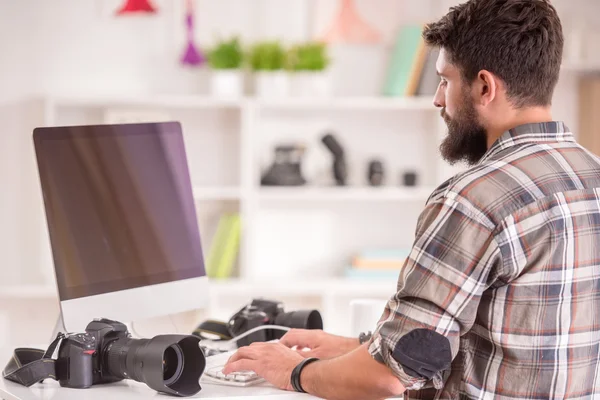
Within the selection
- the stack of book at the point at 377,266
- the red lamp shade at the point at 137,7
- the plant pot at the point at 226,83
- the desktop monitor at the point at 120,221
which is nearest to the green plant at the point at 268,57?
the plant pot at the point at 226,83

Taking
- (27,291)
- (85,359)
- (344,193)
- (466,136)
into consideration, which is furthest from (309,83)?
(85,359)

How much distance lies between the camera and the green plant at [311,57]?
12.1 feet

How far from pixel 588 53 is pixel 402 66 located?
85 centimetres

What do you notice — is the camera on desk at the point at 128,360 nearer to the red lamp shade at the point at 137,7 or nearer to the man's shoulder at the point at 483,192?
the man's shoulder at the point at 483,192

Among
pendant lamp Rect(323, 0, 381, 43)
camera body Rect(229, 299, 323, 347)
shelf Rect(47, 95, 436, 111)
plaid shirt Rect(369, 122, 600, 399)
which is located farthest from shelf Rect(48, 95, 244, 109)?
plaid shirt Rect(369, 122, 600, 399)

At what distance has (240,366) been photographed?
1.53 m

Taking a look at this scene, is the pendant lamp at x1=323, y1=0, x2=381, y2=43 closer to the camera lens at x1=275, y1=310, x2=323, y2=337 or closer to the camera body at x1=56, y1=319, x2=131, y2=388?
the camera lens at x1=275, y1=310, x2=323, y2=337

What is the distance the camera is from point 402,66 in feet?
12.4

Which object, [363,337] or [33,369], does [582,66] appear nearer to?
[363,337]

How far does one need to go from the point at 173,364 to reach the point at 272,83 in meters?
2.40

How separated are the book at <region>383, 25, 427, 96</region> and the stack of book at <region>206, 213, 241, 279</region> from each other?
0.94m

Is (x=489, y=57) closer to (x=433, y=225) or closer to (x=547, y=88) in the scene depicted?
(x=547, y=88)

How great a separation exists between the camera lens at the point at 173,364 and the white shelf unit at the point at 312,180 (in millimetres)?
2292

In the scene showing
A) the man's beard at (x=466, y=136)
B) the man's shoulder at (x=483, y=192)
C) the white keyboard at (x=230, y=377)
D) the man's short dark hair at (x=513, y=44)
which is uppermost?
the man's short dark hair at (x=513, y=44)
